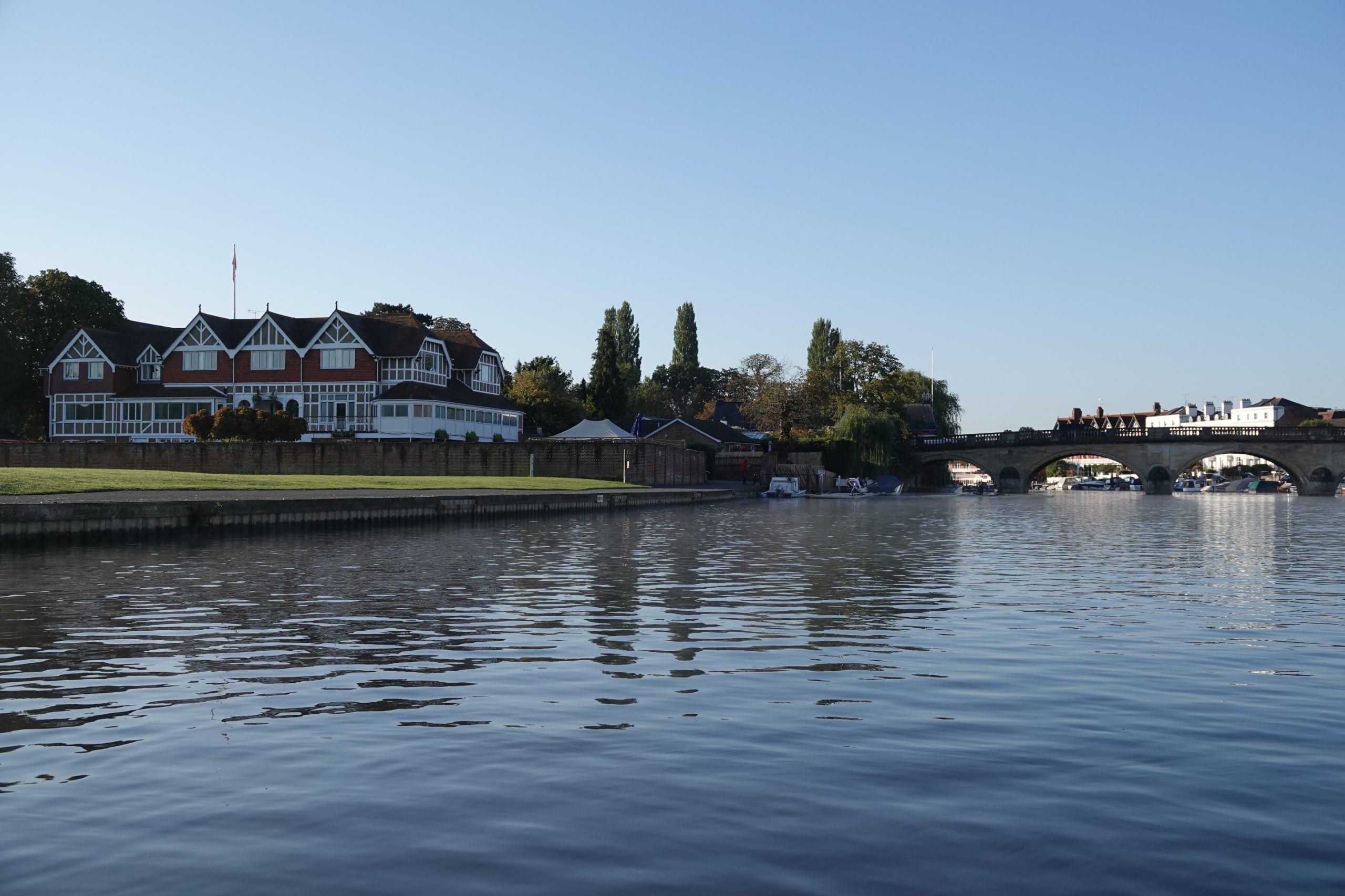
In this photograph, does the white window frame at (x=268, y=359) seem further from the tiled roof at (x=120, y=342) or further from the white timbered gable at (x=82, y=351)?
the white timbered gable at (x=82, y=351)

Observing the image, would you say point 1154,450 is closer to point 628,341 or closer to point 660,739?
point 628,341

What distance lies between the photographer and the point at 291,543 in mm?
31172

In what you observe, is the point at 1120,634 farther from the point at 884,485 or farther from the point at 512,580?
the point at 884,485

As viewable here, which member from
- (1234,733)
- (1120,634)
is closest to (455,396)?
(1120,634)

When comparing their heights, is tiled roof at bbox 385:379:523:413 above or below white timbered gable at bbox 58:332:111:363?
below

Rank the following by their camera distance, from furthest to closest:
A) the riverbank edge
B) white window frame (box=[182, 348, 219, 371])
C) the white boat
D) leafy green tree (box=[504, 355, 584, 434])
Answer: leafy green tree (box=[504, 355, 584, 434]) → the white boat → white window frame (box=[182, 348, 219, 371]) → the riverbank edge

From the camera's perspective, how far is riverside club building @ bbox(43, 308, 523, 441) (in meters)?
86.3

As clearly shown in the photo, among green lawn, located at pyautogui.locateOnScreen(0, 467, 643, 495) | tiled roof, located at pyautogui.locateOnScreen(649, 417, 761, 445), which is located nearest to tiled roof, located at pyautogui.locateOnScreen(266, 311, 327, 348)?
green lawn, located at pyautogui.locateOnScreen(0, 467, 643, 495)

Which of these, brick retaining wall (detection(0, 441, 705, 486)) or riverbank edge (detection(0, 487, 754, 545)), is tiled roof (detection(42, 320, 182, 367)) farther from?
riverbank edge (detection(0, 487, 754, 545))

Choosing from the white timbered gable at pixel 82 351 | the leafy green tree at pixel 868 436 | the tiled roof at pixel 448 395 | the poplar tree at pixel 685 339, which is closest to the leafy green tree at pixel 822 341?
the poplar tree at pixel 685 339

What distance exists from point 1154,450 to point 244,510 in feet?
364

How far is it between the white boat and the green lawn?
2588 centimetres

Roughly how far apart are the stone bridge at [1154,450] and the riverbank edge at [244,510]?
83.8 m

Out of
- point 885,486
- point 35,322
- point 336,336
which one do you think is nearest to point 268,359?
point 336,336
